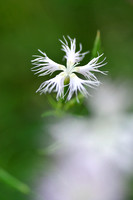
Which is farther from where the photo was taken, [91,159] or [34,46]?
[34,46]

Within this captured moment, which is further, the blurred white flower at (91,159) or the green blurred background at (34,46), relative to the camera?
the green blurred background at (34,46)

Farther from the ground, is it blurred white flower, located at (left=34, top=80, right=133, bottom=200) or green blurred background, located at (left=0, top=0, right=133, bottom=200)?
green blurred background, located at (left=0, top=0, right=133, bottom=200)

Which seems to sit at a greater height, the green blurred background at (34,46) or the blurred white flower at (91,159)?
the green blurred background at (34,46)

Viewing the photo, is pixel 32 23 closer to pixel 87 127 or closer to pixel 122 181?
pixel 87 127

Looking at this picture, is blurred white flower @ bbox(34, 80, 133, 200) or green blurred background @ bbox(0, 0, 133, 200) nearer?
blurred white flower @ bbox(34, 80, 133, 200)
